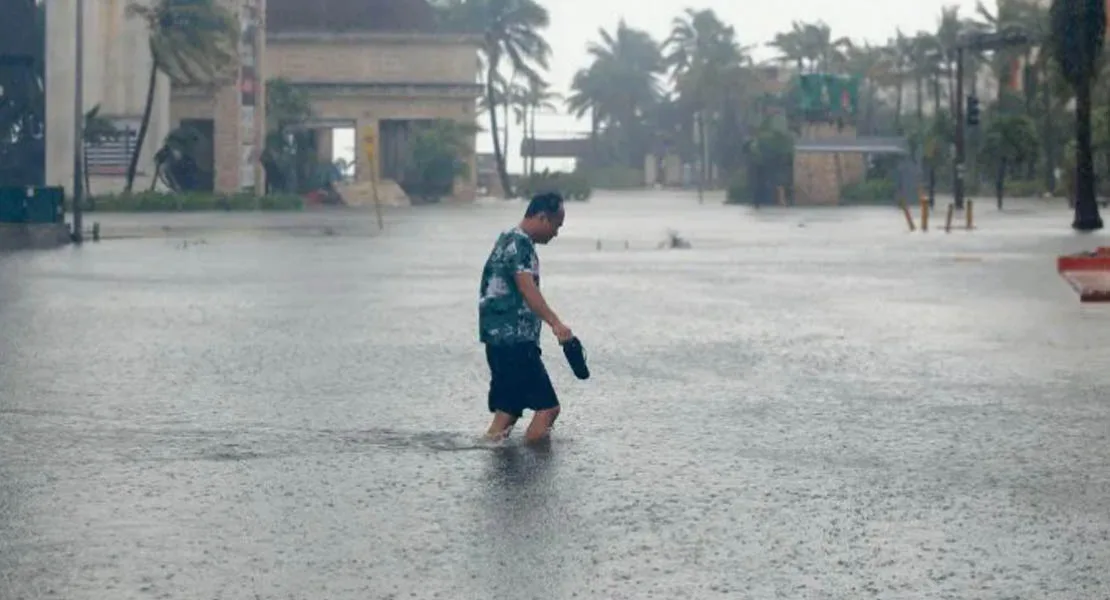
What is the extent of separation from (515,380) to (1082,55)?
42.5 meters

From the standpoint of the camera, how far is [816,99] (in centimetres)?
12088

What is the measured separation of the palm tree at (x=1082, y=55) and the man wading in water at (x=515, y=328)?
4165cm

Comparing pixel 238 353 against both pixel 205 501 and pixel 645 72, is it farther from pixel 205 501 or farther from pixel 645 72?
pixel 645 72

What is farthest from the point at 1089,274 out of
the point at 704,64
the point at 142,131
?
the point at 704,64

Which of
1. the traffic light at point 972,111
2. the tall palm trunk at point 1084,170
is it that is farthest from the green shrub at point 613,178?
the tall palm trunk at point 1084,170

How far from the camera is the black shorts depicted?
1168cm

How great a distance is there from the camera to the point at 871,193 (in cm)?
10512

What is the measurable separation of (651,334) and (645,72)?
167983mm

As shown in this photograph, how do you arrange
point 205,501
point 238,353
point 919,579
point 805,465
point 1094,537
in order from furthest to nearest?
point 238,353, point 805,465, point 205,501, point 1094,537, point 919,579

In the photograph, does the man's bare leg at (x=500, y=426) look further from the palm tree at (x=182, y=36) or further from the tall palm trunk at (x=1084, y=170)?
the palm tree at (x=182, y=36)

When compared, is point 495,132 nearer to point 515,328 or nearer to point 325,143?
point 325,143

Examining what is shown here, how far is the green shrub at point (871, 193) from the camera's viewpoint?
4122 inches

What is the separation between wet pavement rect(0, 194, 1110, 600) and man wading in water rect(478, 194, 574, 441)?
1.13ft

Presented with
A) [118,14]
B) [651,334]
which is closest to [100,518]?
[651,334]
